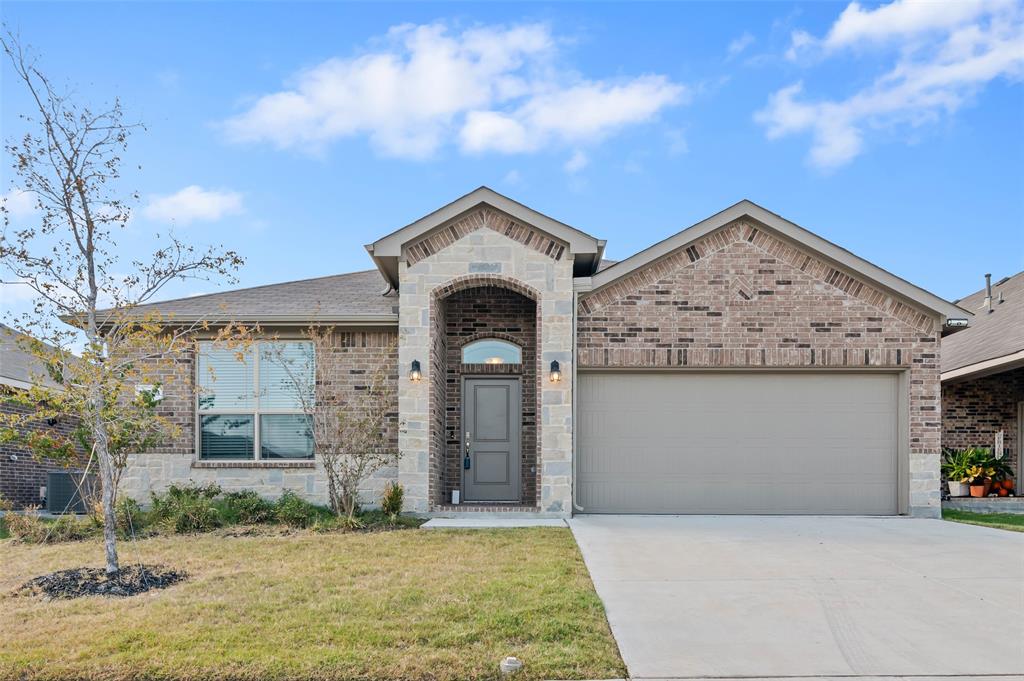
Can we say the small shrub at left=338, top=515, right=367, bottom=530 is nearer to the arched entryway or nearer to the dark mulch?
the arched entryway

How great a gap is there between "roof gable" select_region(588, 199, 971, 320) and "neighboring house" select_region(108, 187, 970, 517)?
27 millimetres

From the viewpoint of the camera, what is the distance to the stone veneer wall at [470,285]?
36.6ft

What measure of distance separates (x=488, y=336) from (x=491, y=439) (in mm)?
1708

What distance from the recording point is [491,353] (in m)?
12.9

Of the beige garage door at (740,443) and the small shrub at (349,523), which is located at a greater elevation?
the beige garage door at (740,443)

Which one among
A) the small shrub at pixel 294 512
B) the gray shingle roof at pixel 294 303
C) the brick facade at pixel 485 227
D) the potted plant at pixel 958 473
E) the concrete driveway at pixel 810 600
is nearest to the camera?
the concrete driveway at pixel 810 600

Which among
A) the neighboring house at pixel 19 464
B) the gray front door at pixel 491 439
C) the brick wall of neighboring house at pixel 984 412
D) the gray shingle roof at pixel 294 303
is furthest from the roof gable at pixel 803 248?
the neighboring house at pixel 19 464

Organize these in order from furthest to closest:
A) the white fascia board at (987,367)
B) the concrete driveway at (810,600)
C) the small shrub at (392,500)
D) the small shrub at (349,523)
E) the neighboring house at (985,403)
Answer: the neighboring house at (985,403) < the white fascia board at (987,367) < the small shrub at (392,500) < the small shrub at (349,523) < the concrete driveway at (810,600)

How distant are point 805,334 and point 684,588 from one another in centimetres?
626

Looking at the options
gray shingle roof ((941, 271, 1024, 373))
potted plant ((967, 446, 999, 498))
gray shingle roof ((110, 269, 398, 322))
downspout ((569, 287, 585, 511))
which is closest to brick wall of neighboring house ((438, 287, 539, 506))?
gray shingle roof ((110, 269, 398, 322))

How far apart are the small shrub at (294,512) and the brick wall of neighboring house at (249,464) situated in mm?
723

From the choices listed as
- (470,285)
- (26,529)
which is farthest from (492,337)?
(26,529)

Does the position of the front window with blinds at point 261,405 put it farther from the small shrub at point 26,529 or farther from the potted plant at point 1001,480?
the potted plant at point 1001,480

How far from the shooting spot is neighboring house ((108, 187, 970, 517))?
11445mm
